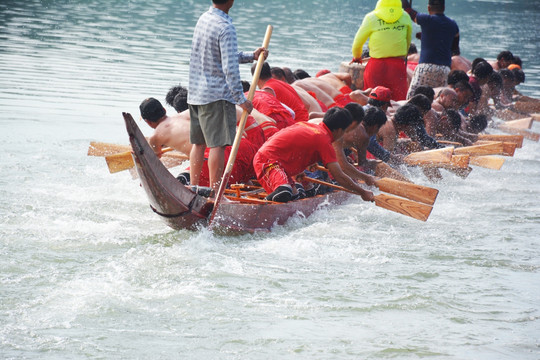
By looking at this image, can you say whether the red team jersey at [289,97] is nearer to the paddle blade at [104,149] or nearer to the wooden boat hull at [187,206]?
the paddle blade at [104,149]

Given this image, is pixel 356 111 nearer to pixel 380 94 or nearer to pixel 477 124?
pixel 380 94

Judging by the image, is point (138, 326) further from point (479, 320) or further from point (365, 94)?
point (365, 94)

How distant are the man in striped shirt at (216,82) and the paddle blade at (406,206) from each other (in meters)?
1.51

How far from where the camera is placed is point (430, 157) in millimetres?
7914

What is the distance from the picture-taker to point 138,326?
14.3ft

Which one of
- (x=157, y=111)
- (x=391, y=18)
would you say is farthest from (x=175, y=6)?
(x=157, y=111)

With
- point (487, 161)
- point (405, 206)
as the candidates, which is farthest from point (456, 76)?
point (405, 206)

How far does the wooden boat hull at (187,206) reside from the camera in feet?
16.6

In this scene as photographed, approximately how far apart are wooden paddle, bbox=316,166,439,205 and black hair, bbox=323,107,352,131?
0.44 m

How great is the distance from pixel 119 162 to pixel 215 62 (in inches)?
63.9

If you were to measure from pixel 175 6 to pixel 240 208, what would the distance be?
2620cm

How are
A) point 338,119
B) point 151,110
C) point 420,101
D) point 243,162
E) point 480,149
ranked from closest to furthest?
point 338,119 < point 151,110 < point 243,162 < point 420,101 < point 480,149

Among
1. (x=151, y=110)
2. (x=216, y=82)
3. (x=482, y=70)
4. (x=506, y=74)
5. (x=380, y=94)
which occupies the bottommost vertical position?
(x=506, y=74)

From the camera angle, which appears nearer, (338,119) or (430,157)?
(338,119)
